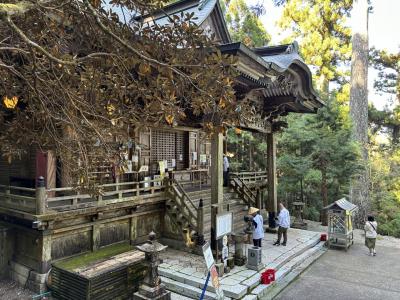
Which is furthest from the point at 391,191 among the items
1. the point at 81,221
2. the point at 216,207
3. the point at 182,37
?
the point at 182,37

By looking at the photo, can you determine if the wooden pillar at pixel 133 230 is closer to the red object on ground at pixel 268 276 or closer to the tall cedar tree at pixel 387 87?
the red object on ground at pixel 268 276

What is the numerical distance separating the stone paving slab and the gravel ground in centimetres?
344

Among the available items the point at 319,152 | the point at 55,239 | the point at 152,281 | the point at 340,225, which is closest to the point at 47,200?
the point at 55,239

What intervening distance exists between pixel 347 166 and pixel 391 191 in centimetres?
812

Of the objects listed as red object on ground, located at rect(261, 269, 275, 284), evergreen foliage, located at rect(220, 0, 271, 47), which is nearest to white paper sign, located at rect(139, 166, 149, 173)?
red object on ground, located at rect(261, 269, 275, 284)

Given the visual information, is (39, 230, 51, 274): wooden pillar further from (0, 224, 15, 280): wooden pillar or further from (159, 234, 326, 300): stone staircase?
(159, 234, 326, 300): stone staircase

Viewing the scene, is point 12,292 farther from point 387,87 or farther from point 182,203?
point 387,87

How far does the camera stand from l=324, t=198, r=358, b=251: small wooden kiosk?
11.6 metres

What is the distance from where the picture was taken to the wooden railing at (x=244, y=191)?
43.8 feet

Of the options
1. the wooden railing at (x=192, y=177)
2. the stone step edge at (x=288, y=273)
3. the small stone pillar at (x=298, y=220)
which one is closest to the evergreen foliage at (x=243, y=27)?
the wooden railing at (x=192, y=177)

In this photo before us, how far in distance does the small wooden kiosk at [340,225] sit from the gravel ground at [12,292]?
1036 cm

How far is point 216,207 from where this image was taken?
9148 millimetres

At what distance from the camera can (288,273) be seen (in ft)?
29.3

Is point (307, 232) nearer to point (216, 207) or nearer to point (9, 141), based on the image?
point (216, 207)
